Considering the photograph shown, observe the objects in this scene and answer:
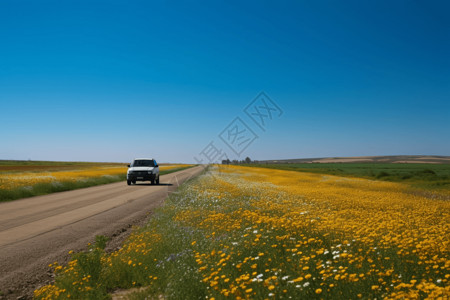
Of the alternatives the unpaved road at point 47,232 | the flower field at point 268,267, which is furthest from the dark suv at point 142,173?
the flower field at point 268,267

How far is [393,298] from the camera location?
11.4ft

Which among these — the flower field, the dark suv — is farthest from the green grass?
the flower field

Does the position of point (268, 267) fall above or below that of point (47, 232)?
above

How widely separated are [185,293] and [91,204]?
13947 mm

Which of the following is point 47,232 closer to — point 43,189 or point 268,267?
point 268,267

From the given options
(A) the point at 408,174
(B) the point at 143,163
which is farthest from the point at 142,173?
(A) the point at 408,174

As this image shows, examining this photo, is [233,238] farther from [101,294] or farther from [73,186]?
[73,186]

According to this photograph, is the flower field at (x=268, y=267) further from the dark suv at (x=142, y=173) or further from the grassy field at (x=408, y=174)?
the grassy field at (x=408, y=174)

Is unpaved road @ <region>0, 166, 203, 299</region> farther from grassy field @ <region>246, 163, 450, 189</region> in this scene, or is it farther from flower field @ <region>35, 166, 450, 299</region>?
grassy field @ <region>246, 163, 450, 189</region>

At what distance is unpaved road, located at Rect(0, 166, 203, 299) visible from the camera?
613 cm

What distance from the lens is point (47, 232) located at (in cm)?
980

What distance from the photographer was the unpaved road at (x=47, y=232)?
20.1ft

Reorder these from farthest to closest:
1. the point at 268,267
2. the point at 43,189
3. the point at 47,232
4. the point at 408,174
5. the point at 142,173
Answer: the point at 408,174
the point at 142,173
the point at 43,189
the point at 47,232
the point at 268,267

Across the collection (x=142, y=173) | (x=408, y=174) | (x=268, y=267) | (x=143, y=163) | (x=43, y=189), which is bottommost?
(x=408, y=174)
